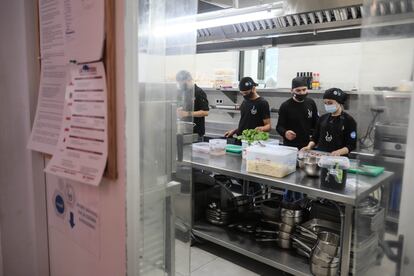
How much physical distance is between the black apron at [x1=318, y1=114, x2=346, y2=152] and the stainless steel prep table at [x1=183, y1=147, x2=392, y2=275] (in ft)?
2.94

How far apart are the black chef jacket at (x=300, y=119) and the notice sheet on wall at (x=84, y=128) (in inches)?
116

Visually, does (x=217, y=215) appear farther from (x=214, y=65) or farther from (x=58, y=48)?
(x=214, y=65)

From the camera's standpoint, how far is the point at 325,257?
81.2 inches

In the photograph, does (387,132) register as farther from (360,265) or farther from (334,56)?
(334,56)

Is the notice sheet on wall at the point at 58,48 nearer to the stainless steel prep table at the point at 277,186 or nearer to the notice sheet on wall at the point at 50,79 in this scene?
the notice sheet on wall at the point at 50,79

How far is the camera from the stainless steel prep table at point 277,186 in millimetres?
1879

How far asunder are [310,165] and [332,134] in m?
1.02

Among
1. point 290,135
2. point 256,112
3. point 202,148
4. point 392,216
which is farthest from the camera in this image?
point 256,112

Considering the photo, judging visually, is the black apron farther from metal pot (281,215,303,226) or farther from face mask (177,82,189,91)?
face mask (177,82,189,91)

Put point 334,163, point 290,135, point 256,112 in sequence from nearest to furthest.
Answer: point 334,163, point 290,135, point 256,112

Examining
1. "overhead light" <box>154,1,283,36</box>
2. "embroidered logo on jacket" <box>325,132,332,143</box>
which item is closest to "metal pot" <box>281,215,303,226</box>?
"embroidered logo on jacket" <box>325,132,332,143</box>

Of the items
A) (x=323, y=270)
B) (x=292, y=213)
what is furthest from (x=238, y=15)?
(x=323, y=270)

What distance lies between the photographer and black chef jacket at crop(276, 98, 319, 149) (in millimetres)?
3627

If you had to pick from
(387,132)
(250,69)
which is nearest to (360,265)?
(387,132)
